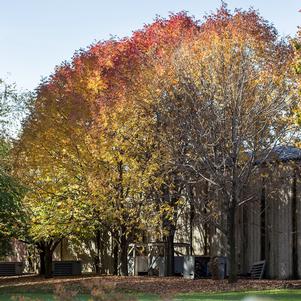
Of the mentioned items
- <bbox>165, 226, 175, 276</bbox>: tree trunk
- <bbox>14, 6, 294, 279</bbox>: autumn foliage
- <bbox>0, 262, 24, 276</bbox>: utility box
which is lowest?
<bbox>0, 262, 24, 276</bbox>: utility box

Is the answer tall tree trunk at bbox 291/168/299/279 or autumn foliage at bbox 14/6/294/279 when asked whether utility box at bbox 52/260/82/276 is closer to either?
autumn foliage at bbox 14/6/294/279

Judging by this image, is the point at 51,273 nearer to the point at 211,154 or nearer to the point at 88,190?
the point at 88,190

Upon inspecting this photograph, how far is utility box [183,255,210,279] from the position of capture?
29.5 m

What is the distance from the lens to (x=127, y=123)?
27906 millimetres

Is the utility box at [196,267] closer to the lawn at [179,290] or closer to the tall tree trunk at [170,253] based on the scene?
the tall tree trunk at [170,253]

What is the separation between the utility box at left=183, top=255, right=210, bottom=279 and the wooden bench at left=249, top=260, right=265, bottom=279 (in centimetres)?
175

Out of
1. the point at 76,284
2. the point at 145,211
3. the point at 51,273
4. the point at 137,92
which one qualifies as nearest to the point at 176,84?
the point at 137,92

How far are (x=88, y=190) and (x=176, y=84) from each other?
5.80 metres

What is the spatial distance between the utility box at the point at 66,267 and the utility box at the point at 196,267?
360 inches

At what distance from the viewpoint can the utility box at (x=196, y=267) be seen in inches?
1163

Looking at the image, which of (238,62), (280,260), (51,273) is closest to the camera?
(238,62)

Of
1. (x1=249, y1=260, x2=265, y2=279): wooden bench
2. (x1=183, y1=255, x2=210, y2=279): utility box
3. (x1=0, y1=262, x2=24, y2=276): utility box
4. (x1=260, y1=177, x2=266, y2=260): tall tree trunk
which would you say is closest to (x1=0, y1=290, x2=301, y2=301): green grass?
(x1=183, y1=255, x2=210, y2=279): utility box

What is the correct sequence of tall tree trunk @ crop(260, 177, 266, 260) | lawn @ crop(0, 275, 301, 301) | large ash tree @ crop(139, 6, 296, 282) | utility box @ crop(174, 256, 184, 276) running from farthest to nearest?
utility box @ crop(174, 256, 184, 276), tall tree trunk @ crop(260, 177, 266, 260), large ash tree @ crop(139, 6, 296, 282), lawn @ crop(0, 275, 301, 301)

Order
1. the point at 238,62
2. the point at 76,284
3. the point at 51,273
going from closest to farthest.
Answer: the point at 238,62, the point at 76,284, the point at 51,273
